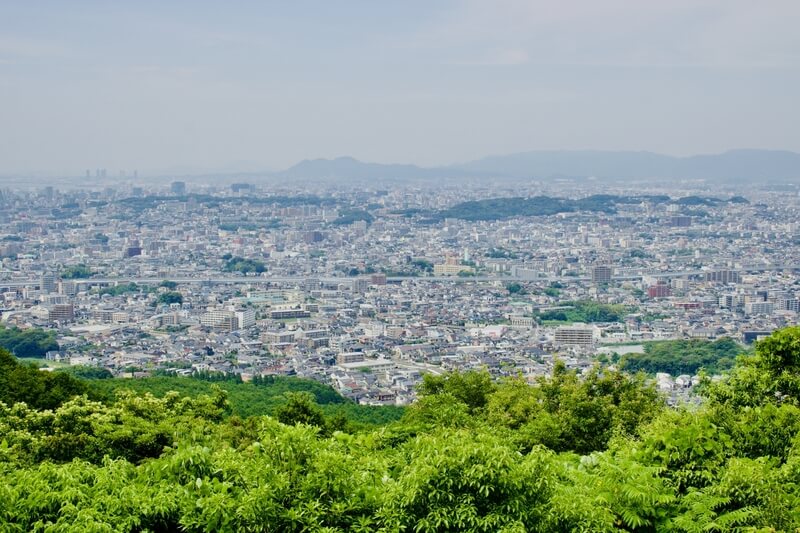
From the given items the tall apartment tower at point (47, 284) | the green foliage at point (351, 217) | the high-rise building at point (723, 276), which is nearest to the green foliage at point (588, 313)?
the high-rise building at point (723, 276)

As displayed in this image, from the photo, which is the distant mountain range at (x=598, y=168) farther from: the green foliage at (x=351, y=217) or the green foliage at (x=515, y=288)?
the green foliage at (x=515, y=288)

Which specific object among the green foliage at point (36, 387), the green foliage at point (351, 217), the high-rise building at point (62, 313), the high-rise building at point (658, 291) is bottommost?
the high-rise building at point (62, 313)

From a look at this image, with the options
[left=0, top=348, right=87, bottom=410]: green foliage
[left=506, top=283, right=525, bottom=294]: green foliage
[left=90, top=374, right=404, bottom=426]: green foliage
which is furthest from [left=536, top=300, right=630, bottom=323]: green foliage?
[left=0, top=348, right=87, bottom=410]: green foliage

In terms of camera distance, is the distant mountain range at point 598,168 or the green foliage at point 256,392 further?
the distant mountain range at point 598,168

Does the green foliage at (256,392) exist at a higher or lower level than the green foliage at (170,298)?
higher

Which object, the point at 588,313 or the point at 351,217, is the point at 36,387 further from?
the point at 351,217

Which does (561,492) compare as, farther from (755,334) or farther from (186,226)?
(186,226)

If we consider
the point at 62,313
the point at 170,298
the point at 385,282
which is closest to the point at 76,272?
the point at 170,298

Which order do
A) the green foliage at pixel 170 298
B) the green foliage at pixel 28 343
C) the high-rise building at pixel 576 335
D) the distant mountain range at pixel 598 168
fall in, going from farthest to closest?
the distant mountain range at pixel 598 168 < the green foliage at pixel 170 298 < the high-rise building at pixel 576 335 < the green foliage at pixel 28 343
